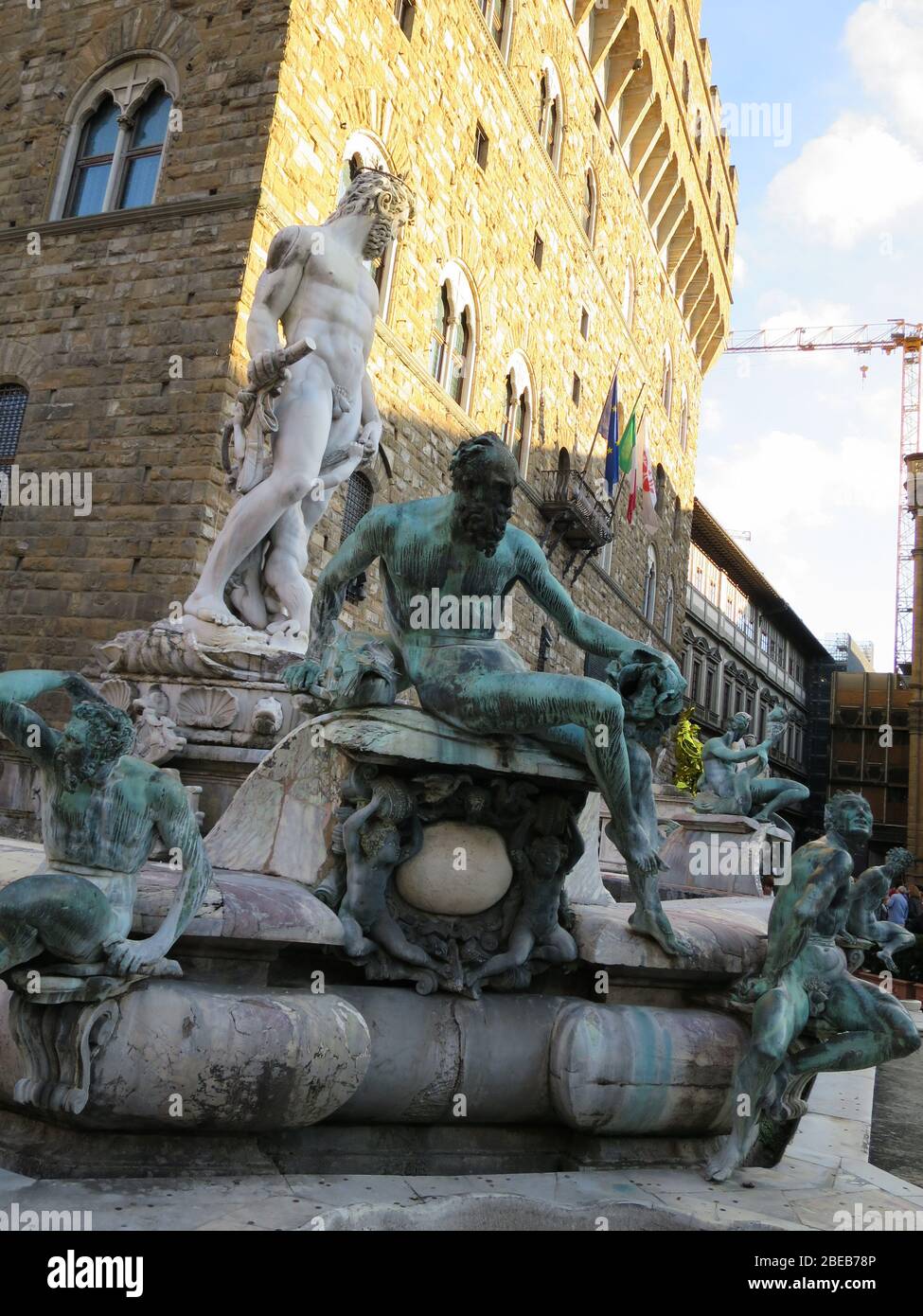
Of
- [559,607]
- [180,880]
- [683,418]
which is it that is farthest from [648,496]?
[180,880]

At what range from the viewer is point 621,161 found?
25547 mm

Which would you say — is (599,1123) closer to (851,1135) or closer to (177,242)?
(851,1135)

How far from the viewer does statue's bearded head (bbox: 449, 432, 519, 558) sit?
2.73 m

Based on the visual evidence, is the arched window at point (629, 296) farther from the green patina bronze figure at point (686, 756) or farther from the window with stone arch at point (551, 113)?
the green patina bronze figure at point (686, 756)

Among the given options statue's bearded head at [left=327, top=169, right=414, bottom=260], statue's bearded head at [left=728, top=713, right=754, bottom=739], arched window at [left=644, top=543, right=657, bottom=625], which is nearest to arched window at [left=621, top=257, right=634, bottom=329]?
arched window at [left=644, top=543, right=657, bottom=625]

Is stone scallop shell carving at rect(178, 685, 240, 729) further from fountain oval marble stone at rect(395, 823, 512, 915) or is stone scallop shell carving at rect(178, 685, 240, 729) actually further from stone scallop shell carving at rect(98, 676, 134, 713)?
fountain oval marble stone at rect(395, 823, 512, 915)

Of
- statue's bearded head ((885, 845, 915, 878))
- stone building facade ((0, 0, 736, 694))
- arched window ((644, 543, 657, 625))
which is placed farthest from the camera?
arched window ((644, 543, 657, 625))

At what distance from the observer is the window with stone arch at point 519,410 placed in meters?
18.7

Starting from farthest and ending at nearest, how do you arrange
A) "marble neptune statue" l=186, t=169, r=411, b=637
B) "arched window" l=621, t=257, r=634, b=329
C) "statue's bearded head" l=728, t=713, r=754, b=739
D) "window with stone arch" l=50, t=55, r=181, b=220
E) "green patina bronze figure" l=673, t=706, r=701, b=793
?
"green patina bronze figure" l=673, t=706, r=701, b=793
"arched window" l=621, t=257, r=634, b=329
"window with stone arch" l=50, t=55, r=181, b=220
"statue's bearded head" l=728, t=713, r=754, b=739
"marble neptune statue" l=186, t=169, r=411, b=637

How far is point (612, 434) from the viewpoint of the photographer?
22.8m

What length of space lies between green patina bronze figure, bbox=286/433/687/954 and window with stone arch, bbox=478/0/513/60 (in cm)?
1671

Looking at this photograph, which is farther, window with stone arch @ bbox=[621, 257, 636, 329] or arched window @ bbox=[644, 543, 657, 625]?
arched window @ bbox=[644, 543, 657, 625]

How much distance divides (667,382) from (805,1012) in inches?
1199

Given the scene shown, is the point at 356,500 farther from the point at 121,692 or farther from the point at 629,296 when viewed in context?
the point at 629,296
